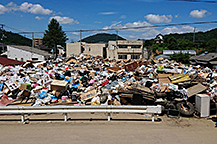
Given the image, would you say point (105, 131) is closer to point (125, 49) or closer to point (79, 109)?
point (79, 109)

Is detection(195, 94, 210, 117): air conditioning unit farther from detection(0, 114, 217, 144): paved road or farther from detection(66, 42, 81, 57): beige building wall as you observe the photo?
detection(66, 42, 81, 57): beige building wall

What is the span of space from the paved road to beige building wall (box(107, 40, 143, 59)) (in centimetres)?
3841

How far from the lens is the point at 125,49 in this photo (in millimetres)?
43469

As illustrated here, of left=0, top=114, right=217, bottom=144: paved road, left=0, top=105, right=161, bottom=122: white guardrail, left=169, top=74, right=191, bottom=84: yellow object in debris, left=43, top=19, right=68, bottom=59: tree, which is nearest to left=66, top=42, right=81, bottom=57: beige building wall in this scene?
left=43, top=19, right=68, bottom=59: tree

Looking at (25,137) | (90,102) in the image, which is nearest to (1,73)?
(90,102)

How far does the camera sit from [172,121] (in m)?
5.18

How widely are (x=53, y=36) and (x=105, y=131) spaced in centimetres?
5017

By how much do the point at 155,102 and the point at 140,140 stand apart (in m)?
2.97

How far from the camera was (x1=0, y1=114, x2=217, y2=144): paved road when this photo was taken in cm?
383

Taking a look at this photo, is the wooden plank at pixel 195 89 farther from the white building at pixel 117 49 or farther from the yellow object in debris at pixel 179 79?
the white building at pixel 117 49

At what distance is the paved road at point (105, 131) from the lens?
12.6 ft

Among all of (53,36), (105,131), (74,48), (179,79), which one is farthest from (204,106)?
(53,36)

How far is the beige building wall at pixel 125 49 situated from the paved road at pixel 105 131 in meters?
38.4

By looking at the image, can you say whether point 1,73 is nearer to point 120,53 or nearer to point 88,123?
point 88,123
